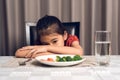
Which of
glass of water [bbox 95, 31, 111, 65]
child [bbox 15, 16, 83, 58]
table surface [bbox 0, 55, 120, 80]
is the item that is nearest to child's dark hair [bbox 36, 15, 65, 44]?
child [bbox 15, 16, 83, 58]

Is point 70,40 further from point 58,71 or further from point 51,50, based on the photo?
point 58,71

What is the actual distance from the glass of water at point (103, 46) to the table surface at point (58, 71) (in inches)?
1.8

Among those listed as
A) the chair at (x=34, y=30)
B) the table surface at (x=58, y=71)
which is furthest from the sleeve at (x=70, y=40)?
the table surface at (x=58, y=71)

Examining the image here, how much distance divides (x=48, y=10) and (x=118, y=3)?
0.72 meters

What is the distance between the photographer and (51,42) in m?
1.66

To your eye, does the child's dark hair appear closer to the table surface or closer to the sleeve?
the sleeve

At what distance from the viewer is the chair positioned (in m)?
1.90

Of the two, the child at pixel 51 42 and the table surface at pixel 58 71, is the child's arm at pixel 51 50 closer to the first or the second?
the child at pixel 51 42

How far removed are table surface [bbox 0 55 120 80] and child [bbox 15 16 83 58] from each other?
175 millimetres

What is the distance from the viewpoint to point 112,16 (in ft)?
7.80

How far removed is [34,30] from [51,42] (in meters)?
0.32

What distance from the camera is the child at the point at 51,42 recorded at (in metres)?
1.51

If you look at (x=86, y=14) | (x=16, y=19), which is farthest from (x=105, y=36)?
(x=16, y=19)

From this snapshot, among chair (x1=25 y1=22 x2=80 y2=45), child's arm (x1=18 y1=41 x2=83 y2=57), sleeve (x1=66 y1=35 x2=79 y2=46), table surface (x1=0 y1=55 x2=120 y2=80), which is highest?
chair (x1=25 y1=22 x2=80 y2=45)
